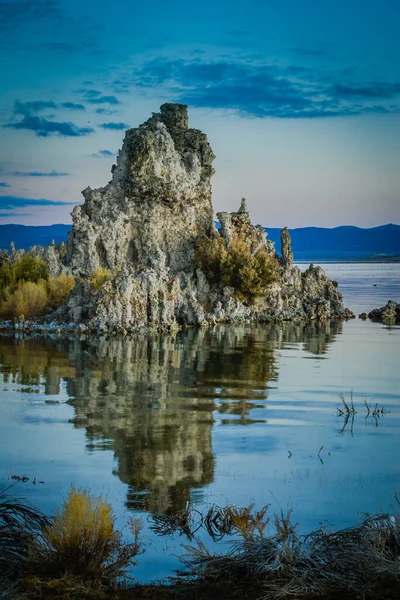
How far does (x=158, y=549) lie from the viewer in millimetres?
7059

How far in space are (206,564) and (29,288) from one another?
71.4 ft

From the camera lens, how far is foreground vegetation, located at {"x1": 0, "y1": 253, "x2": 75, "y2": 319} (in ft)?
89.6

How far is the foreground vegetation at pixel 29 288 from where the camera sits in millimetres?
27297

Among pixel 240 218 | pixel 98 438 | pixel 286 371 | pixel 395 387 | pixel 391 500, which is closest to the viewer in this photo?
pixel 391 500

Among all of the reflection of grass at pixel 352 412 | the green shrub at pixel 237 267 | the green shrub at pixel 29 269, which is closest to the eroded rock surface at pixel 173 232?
the green shrub at pixel 237 267

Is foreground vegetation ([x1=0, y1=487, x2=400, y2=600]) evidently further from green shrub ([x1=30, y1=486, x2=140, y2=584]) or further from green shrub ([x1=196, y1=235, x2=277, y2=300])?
green shrub ([x1=196, y1=235, x2=277, y2=300])

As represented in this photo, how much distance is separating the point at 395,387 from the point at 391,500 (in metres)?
7.78

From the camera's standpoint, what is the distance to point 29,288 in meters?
27.4

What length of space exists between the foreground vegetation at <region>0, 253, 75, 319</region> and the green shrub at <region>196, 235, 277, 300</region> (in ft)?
17.8

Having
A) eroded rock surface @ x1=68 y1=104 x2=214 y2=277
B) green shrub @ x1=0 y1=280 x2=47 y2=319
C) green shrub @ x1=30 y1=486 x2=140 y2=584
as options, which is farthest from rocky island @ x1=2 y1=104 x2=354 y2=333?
green shrub @ x1=30 y1=486 x2=140 y2=584

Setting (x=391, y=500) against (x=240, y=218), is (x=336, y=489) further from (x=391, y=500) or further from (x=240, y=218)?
(x=240, y=218)

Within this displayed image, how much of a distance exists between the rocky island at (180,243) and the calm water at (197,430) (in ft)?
27.8

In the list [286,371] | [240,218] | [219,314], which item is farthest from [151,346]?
[240,218]

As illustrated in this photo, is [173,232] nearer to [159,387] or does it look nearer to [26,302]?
[26,302]
